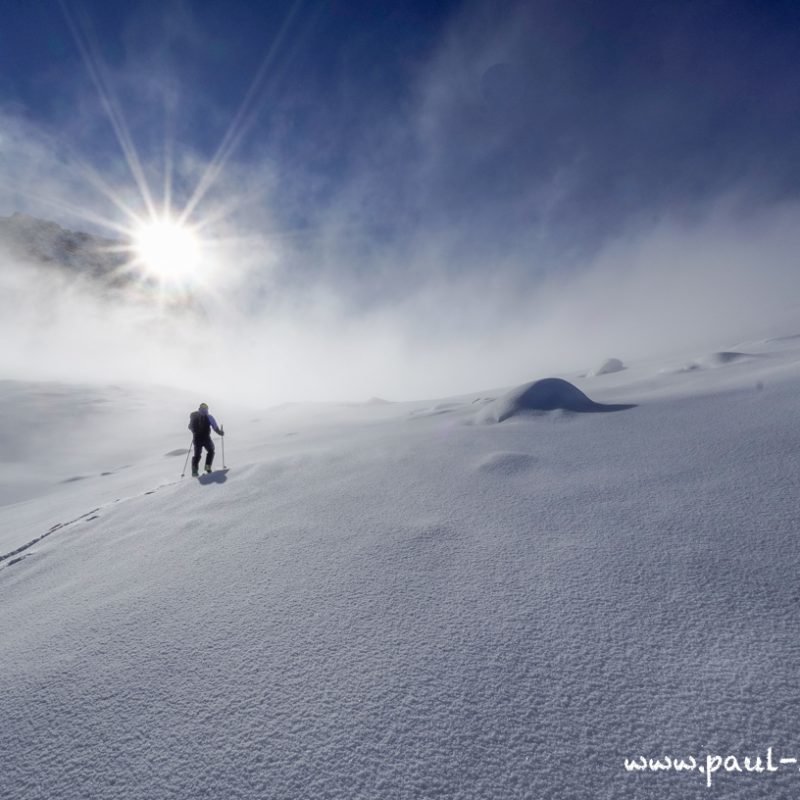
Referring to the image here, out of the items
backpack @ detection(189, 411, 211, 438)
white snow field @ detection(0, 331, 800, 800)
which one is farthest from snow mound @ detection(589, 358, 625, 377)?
backpack @ detection(189, 411, 211, 438)

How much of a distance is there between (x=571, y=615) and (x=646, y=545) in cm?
89

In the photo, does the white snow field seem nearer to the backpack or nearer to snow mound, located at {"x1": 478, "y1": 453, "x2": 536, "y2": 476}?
snow mound, located at {"x1": 478, "y1": 453, "x2": 536, "y2": 476}

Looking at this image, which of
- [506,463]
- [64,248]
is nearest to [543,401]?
[506,463]

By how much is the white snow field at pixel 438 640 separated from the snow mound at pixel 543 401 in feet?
8.43

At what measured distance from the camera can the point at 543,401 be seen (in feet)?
23.0

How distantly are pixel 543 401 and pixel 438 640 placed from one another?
5808mm

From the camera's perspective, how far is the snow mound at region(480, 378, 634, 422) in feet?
22.5

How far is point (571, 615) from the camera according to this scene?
1.91 metres

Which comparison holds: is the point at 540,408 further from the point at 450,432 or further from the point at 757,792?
the point at 757,792

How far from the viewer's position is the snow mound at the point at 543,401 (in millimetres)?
6852

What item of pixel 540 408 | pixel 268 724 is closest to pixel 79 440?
pixel 540 408

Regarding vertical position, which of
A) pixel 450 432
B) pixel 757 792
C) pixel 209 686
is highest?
pixel 450 432

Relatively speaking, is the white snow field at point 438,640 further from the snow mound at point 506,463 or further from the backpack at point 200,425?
the backpack at point 200,425

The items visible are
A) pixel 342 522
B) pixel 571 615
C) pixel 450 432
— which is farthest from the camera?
pixel 450 432
